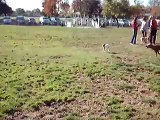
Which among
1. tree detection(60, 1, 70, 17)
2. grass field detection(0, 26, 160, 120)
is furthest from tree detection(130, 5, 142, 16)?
grass field detection(0, 26, 160, 120)

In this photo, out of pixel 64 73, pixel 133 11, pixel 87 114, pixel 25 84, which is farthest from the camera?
pixel 133 11

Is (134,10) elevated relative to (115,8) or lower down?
lower down

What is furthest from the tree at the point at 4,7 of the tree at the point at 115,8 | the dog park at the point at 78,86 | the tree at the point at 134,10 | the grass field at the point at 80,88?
the grass field at the point at 80,88

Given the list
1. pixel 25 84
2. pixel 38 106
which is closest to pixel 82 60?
pixel 25 84

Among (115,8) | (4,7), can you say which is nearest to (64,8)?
(4,7)

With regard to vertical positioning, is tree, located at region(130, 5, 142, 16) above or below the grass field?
below

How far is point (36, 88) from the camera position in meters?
11.6

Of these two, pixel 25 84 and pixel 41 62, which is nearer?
pixel 25 84

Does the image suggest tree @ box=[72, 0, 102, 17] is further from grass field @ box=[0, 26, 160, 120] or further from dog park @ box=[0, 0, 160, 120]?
grass field @ box=[0, 26, 160, 120]

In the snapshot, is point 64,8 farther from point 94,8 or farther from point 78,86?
point 78,86

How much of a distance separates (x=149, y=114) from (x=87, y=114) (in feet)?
4.95

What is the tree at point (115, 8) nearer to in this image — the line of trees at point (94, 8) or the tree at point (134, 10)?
the line of trees at point (94, 8)

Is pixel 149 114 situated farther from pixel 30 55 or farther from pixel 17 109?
pixel 30 55

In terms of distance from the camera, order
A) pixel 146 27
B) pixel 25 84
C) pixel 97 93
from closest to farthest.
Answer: pixel 97 93 → pixel 25 84 → pixel 146 27
